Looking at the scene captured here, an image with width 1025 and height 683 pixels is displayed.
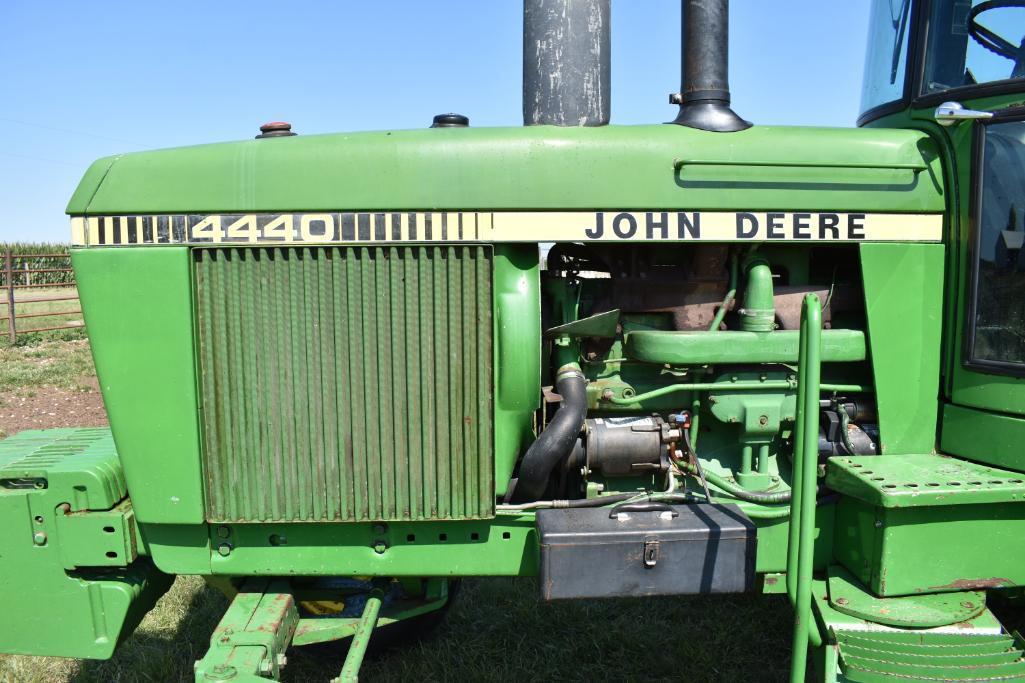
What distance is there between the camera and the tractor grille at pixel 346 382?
8.51ft

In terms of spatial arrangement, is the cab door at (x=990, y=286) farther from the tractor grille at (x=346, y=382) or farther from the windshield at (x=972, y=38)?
the tractor grille at (x=346, y=382)

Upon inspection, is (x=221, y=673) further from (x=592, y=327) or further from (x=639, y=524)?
(x=592, y=327)

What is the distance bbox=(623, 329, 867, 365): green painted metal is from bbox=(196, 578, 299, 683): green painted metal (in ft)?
4.90

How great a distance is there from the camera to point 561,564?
250cm

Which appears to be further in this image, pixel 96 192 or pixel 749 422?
pixel 749 422

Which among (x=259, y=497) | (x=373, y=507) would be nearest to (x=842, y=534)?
(x=373, y=507)

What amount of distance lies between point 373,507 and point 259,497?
0.38 metres

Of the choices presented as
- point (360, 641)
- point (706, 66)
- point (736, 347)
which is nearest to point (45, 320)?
point (360, 641)

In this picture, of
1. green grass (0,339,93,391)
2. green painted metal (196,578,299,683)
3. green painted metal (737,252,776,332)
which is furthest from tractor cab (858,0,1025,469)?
green grass (0,339,93,391)

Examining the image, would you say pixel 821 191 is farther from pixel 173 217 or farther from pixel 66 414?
pixel 66 414

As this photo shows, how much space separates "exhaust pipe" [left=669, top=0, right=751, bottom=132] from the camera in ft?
9.24

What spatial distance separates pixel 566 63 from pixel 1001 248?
1.59 m

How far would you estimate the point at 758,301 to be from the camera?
2822 millimetres

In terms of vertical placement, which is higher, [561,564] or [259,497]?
[259,497]
